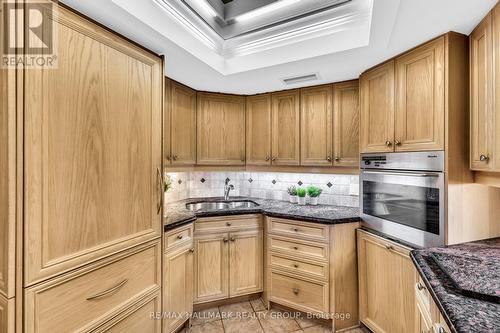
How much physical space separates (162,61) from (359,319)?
8.60 ft

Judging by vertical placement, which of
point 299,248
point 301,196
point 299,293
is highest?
point 301,196

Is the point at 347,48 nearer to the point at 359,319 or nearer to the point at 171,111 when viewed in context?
the point at 171,111

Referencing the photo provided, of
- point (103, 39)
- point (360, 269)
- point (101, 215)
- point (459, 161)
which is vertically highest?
point (103, 39)

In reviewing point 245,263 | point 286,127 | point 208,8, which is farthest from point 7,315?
point 286,127

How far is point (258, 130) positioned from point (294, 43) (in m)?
1.12

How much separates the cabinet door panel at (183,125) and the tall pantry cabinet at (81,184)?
2.24 ft

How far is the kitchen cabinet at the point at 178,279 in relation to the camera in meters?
1.83

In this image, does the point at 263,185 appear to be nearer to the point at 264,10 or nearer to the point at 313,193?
the point at 313,193

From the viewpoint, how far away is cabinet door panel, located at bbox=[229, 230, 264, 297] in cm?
238

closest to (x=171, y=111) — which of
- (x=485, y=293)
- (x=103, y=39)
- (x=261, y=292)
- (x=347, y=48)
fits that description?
(x=103, y=39)

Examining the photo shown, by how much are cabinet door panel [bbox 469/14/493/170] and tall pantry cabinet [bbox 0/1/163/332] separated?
194cm

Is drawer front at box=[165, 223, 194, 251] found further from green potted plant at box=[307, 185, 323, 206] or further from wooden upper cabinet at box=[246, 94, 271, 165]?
green potted plant at box=[307, 185, 323, 206]

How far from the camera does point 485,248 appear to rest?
1.38 m

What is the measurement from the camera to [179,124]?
8.04 feet
